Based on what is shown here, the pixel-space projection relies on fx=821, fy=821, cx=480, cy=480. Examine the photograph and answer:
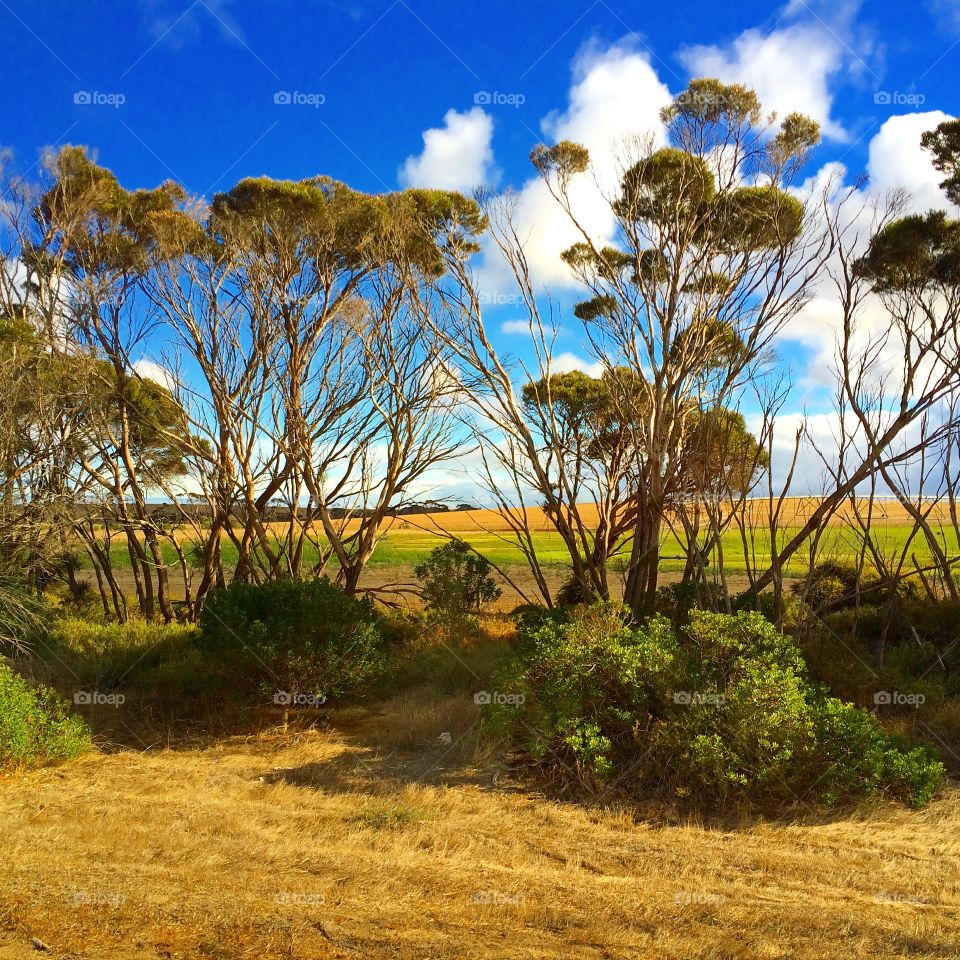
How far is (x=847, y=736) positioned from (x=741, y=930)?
2.67 meters

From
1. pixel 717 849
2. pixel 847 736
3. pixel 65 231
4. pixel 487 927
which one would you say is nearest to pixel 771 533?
pixel 847 736

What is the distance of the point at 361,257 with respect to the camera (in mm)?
13891

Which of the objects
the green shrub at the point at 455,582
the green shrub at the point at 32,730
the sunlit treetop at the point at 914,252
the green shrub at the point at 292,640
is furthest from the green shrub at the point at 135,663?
the sunlit treetop at the point at 914,252

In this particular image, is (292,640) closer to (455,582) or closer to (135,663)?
(135,663)

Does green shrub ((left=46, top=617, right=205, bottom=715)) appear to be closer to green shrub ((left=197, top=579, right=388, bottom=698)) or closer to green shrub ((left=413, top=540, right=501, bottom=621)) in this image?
green shrub ((left=197, top=579, right=388, bottom=698))

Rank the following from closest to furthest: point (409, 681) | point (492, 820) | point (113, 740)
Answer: point (492, 820)
point (113, 740)
point (409, 681)

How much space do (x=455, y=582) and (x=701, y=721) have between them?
7248 millimetres

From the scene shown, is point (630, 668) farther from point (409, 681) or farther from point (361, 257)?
point (361, 257)

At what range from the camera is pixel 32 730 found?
25.6ft

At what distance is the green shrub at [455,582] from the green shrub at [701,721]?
5.78m

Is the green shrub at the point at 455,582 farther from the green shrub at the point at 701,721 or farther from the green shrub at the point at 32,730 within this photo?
the green shrub at the point at 32,730

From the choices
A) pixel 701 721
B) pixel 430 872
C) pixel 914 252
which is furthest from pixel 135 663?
pixel 914 252

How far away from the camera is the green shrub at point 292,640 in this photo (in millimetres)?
9148

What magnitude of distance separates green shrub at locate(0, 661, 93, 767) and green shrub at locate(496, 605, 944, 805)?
432 cm
